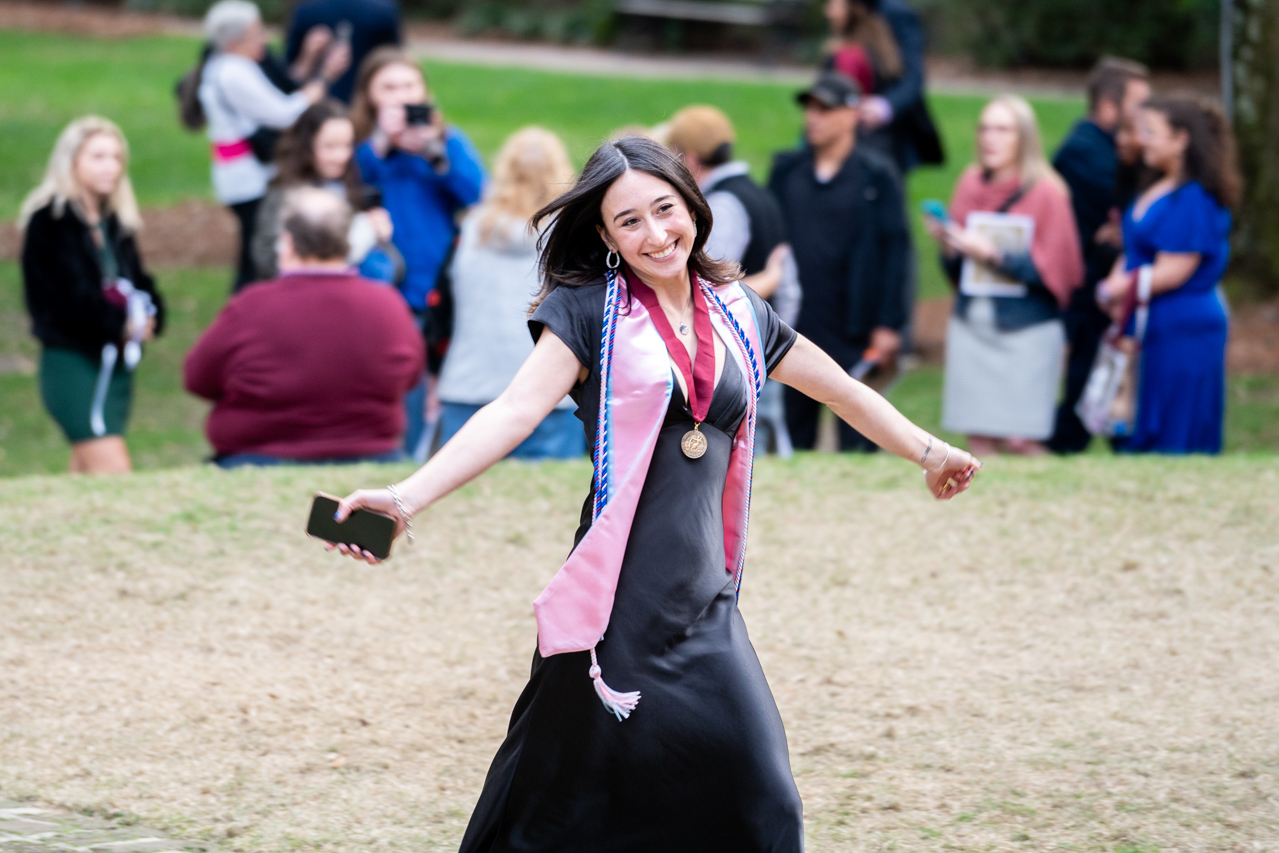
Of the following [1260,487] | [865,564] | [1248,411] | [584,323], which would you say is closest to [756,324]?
[584,323]

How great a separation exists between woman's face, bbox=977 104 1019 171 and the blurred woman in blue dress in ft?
2.18

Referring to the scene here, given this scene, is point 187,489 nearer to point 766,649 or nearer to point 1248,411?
point 766,649

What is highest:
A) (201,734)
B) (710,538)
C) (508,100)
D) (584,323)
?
(508,100)

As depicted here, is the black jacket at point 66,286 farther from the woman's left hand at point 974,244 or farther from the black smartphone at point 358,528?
the black smartphone at point 358,528

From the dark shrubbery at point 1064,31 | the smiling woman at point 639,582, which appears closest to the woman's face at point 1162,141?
the smiling woman at point 639,582

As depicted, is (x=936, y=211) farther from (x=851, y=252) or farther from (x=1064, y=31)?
(x=1064, y=31)

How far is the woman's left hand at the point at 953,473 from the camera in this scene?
379cm

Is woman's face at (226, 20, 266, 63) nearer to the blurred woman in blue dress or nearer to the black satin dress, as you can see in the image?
the blurred woman in blue dress

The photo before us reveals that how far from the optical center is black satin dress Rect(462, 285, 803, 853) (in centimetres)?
338

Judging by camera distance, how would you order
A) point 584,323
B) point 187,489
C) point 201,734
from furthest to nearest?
point 187,489
point 201,734
point 584,323

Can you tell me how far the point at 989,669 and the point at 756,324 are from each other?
2475mm

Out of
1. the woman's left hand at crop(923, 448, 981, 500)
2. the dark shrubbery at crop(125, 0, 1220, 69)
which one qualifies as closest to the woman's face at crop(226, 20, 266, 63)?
the woman's left hand at crop(923, 448, 981, 500)

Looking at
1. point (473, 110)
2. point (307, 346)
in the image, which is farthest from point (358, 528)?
point (473, 110)

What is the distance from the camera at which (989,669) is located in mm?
5598
